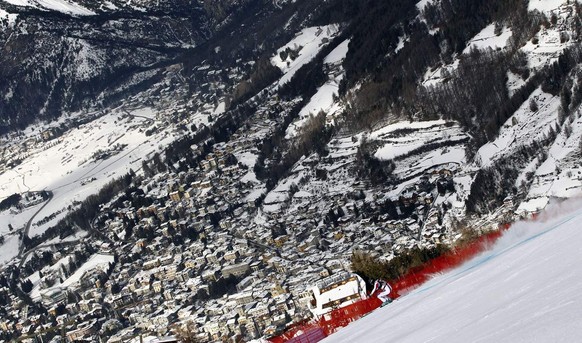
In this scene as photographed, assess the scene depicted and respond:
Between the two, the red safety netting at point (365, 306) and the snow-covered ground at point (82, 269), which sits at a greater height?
the snow-covered ground at point (82, 269)

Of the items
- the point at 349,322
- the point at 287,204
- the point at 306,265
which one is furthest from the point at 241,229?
the point at 349,322

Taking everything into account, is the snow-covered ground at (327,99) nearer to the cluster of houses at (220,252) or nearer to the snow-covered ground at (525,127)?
the cluster of houses at (220,252)

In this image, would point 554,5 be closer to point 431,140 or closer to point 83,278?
point 431,140

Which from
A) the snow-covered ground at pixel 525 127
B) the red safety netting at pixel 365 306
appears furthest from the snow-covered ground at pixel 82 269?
the red safety netting at pixel 365 306

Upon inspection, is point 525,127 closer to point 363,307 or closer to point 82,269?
point 363,307

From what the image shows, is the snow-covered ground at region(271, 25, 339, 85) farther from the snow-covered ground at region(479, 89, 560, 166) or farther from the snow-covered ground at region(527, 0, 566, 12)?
the snow-covered ground at region(479, 89, 560, 166)

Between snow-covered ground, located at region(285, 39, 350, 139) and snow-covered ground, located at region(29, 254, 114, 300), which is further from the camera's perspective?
snow-covered ground, located at region(285, 39, 350, 139)

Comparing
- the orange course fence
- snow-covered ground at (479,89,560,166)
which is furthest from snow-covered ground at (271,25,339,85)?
the orange course fence

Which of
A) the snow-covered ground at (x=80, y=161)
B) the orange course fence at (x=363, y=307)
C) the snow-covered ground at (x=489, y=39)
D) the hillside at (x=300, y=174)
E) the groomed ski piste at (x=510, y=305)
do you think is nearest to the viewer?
the groomed ski piste at (x=510, y=305)
